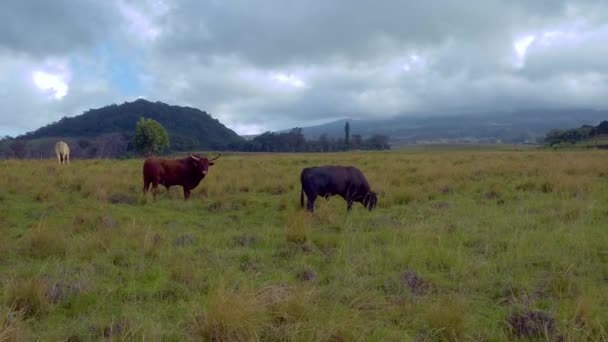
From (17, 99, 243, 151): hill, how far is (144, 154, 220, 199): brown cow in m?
74.4

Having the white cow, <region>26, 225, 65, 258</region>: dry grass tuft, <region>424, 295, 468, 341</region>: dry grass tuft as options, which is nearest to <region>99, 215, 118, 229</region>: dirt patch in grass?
<region>26, 225, 65, 258</region>: dry grass tuft

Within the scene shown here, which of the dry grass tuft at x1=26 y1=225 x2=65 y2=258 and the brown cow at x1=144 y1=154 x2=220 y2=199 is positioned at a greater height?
the brown cow at x1=144 y1=154 x2=220 y2=199

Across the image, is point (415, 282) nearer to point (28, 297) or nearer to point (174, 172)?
point (28, 297)

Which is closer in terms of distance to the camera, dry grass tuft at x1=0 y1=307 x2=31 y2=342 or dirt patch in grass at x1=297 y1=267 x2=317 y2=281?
dry grass tuft at x1=0 y1=307 x2=31 y2=342

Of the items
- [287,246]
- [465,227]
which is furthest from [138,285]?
[465,227]

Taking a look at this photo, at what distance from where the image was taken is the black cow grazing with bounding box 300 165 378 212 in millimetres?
10898

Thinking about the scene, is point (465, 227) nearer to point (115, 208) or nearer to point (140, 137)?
point (115, 208)

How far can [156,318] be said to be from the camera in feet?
14.6

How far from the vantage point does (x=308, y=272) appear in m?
5.77

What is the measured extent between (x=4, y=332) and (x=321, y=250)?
4335mm

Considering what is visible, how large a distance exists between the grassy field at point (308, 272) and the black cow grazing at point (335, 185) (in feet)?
1.09

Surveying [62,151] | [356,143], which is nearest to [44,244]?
[62,151]

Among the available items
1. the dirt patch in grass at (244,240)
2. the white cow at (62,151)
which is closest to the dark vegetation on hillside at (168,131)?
the white cow at (62,151)

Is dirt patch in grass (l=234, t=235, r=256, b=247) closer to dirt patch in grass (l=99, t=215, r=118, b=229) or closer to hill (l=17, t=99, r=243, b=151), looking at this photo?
dirt patch in grass (l=99, t=215, r=118, b=229)
